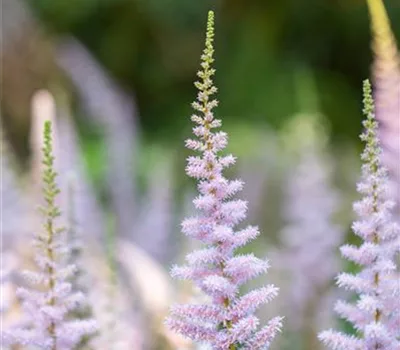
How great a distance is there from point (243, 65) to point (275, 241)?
2.31 meters

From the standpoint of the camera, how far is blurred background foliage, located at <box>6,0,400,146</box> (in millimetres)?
3674

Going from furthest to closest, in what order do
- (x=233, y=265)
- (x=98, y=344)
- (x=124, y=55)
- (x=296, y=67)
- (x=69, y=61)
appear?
(x=124, y=55) < (x=296, y=67) < (x=69, y=61) < (x=98, y=344) < (x=233, y=265)

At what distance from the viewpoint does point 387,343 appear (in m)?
0.42

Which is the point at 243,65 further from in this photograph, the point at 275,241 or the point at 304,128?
the point at 304,128

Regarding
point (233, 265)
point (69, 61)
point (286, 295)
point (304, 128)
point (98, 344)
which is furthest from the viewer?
point (69, 61)

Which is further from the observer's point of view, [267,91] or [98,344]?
[267,91]

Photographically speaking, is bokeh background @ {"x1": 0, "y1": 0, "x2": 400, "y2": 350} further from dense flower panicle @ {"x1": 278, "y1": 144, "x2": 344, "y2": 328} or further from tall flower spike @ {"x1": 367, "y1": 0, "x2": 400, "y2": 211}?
tall flower spike @ {"x1": 367, "y1": 0, "x2": 400, "y2": 211}

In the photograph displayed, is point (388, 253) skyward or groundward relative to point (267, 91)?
groundward

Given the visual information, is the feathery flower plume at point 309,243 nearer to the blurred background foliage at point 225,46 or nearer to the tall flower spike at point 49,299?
the tall flower spike at point 49,299

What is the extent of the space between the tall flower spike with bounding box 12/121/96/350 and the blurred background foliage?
304cm

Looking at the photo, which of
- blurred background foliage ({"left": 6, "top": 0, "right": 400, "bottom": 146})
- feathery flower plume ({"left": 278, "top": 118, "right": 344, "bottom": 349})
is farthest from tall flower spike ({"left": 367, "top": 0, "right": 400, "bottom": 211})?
blurred background foliage ({"left": 6, "top": 0, "right": 400, "bottom": 146})

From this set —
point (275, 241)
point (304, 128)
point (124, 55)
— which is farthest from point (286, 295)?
point (124, 55)

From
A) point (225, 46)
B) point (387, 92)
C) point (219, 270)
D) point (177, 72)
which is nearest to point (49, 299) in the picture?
point (219, 270)

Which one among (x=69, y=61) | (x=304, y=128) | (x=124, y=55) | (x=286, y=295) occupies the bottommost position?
(x=286, y=295)
